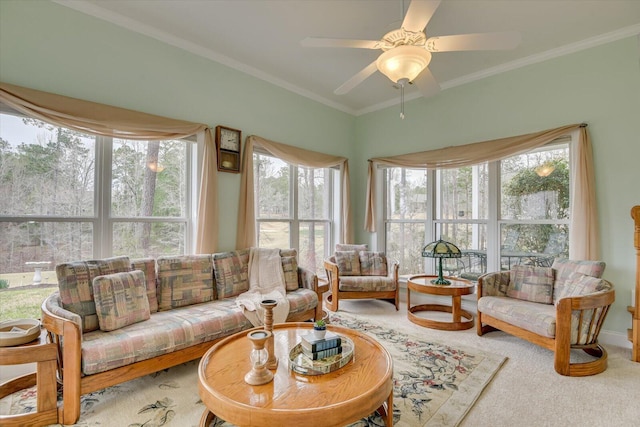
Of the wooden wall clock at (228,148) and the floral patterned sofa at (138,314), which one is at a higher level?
the wooden wall clock at (228,148)

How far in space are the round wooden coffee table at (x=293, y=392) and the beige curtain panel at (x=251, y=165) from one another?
1.94m

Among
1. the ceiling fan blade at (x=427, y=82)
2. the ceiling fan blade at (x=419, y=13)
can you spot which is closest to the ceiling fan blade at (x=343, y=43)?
the ceiling fan blade at (x=419, y=13)

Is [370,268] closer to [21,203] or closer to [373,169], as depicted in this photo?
[373,169]

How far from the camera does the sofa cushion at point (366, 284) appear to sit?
395 centimetres

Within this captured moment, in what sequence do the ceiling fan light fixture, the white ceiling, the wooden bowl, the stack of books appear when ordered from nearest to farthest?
1. the stack of books
2. the wooden bowl
3. the ceiling fan light fixture
4. the white ceiling

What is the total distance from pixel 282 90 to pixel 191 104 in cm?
133

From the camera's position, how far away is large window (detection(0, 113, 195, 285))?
250 cm

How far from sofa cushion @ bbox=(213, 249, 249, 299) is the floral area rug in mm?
734

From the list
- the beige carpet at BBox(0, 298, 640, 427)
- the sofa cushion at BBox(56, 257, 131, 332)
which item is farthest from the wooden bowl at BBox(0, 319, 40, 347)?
the beige carpet at BBox(0, 298, 640, 427)

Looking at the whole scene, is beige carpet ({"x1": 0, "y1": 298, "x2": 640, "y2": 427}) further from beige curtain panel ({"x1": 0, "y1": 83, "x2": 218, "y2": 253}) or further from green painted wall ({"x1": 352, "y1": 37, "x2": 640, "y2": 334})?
beige curtain panel ({"x1": 0, "y1": 83, "x2": 218, "y2": 253})

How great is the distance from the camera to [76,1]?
264 centimetres

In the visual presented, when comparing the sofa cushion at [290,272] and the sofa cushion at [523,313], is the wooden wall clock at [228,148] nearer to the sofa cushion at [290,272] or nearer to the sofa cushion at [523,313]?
the sofa cushion at [290,272]

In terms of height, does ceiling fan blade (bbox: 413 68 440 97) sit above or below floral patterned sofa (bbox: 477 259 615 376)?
above

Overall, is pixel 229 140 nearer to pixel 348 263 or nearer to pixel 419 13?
pixel 348 263
